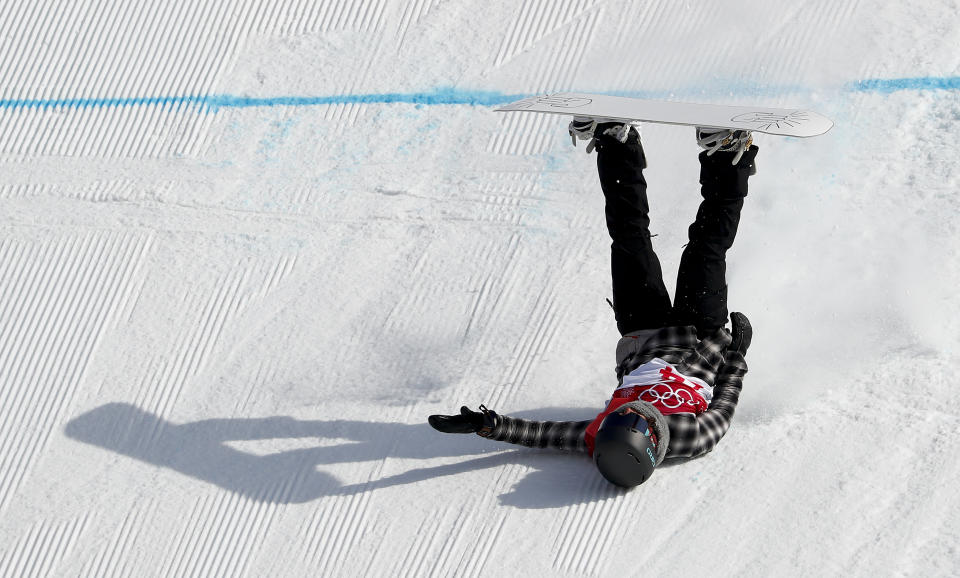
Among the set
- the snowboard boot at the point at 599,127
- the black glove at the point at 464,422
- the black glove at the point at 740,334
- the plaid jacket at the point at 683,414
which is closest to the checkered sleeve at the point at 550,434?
the plaid jacket at the point at 683,414

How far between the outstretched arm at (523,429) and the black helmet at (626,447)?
255 mm

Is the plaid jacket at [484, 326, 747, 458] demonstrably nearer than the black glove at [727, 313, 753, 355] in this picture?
Yes

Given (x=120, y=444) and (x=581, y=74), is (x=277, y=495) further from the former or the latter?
(x=581, y=74)

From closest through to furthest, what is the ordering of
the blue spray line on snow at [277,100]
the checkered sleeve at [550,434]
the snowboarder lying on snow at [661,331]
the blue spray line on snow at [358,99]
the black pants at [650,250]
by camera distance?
the snowboarder lying on snow at [661,331]
the black pants at [650,250]
the checkered sleeve at [550,434]
the blue spray line on snow at [358,99]
the blue spray line on snow at [277,100]

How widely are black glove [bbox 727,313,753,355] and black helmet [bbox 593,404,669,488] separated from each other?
1.59ft

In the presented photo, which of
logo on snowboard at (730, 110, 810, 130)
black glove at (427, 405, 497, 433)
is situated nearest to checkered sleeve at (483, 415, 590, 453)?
black glove at (427, 405, 497, 433)

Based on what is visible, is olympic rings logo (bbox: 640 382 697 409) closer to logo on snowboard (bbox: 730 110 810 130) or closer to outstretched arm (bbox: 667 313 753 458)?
outstretched arm (bbox: 667 313 753 458)

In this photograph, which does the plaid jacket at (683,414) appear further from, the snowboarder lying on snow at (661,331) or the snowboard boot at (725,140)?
the snowboard boot at (725,140)

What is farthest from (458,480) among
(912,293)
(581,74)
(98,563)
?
(581,74)

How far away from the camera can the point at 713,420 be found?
3146 mm

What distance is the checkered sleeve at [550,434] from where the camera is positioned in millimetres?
3250

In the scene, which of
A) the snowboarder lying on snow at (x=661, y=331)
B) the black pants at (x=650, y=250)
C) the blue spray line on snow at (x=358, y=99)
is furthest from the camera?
the blue spray line on snow at (x=358, y=99)

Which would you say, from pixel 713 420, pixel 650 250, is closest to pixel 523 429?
pixel 713 420

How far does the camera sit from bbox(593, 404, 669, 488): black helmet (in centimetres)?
292
